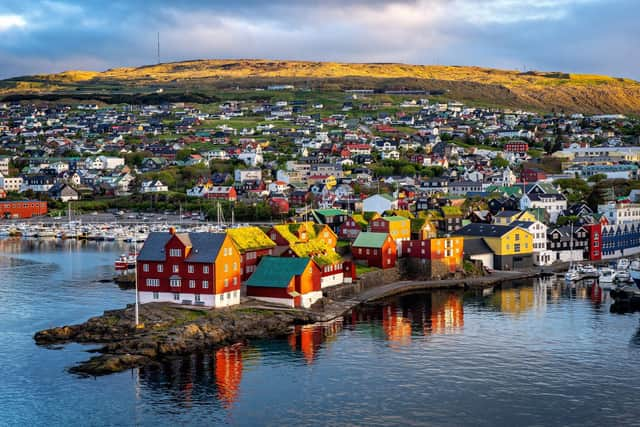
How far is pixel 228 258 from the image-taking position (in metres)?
26.9

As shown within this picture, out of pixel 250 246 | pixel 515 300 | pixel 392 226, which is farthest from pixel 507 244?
pixel 250 246

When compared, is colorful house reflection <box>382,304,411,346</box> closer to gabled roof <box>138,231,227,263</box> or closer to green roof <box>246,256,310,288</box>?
green roof <box>246,256,310,288</box>

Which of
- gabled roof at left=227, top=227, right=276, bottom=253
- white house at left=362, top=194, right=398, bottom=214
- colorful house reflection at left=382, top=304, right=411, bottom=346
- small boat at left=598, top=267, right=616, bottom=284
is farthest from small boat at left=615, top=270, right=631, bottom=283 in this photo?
white house at left=362, top=194, right=398, bottom=214

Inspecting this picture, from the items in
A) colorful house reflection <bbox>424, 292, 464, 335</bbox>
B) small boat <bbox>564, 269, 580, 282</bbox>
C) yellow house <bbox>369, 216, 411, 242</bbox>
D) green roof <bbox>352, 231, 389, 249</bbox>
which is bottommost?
colorful house reflection <bbox>424, 292, 464, 335</bbox>

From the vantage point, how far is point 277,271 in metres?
28.4

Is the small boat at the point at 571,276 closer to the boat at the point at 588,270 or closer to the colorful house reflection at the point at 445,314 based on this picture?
the boat at the point at 588,270

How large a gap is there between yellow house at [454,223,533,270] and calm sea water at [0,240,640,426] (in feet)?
28.2

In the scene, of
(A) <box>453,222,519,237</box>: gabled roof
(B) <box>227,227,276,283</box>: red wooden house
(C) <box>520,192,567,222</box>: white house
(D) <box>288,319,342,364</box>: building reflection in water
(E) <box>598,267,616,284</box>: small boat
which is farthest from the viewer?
(C) <box>520,192,567,222</box>: white house

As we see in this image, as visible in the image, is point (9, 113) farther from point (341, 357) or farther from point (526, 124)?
point (341, 357)

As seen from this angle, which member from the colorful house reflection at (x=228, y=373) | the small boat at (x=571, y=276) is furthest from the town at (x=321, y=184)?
the colorful house reflection at (x=228, y=373)

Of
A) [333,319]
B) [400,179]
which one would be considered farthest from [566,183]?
[333,319]

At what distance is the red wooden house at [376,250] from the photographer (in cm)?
3534

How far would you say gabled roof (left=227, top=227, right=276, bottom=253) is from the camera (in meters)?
30.6

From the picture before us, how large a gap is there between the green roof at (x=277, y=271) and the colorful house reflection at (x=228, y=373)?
15.0 ft
